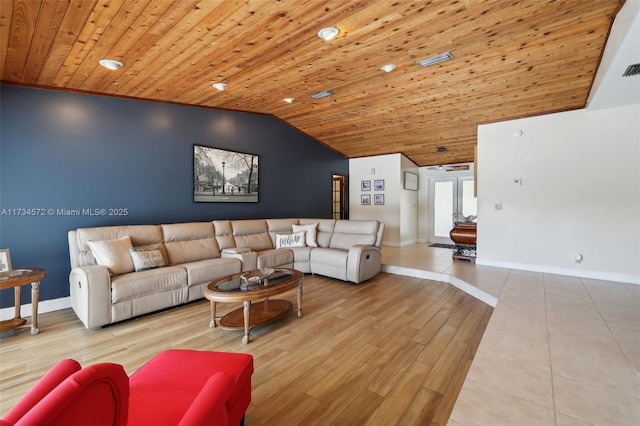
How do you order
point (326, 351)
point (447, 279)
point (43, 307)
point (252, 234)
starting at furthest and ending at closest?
point (252, 234) < point (447, 279) < point (43, 307) < point (326, 351)

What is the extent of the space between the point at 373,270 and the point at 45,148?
4560 millimetres

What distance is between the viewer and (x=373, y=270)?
4.59 m

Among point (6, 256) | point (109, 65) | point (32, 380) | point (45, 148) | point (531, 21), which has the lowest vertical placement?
point (32, 380)

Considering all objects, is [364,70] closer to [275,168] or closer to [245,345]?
[275,168]

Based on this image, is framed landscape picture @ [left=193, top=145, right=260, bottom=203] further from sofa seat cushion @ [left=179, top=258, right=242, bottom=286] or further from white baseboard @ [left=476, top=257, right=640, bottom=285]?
white baseboard @ [left=476, top=257, right=640, bottom=285]

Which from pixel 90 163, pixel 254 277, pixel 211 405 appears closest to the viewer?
pixel 211 405

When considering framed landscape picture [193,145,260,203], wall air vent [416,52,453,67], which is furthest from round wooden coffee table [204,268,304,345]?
wall air vent [416,52,453,67]

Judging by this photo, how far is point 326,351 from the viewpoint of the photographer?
2371 millimetres

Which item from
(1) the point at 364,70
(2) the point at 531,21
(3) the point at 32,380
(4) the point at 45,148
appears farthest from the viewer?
(1) the point at 364,70

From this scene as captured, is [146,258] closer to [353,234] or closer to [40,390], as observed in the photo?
[40,390]

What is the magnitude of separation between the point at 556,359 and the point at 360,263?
98.6 inches

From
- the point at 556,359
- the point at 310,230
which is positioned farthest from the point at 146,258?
the point at 556,359

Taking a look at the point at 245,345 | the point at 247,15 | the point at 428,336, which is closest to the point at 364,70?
the point at 247,15

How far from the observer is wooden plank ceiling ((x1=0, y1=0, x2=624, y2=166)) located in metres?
2.28
